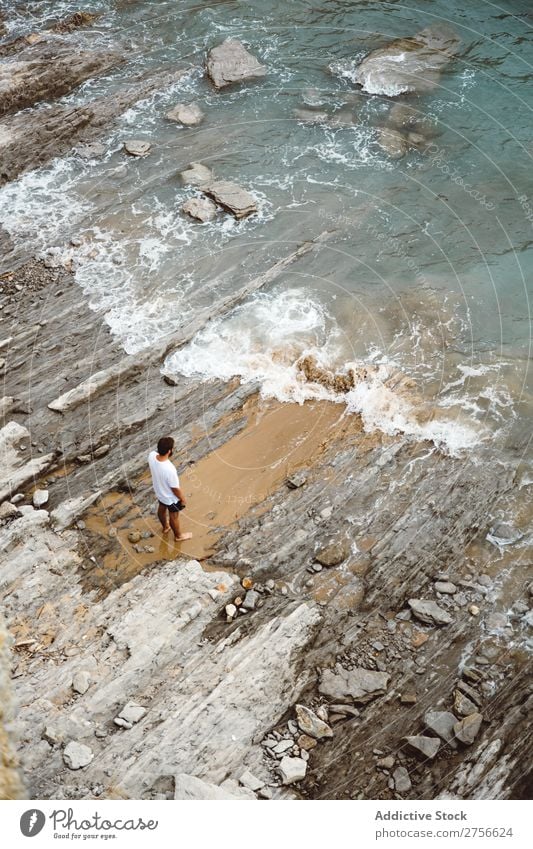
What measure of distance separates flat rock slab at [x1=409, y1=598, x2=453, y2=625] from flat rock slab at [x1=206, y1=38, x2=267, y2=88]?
53.6 ft

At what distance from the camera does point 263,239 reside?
47.8 ft

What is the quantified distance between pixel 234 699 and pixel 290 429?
15.5 ft

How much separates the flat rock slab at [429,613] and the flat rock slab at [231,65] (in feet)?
53.6

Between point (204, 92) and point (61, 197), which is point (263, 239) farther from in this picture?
point (204, 92)

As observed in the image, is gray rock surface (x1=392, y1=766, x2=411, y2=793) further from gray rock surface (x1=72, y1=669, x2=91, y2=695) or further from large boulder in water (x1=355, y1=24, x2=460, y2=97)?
large boulder in water (x1=355, y1=24, x2=460, y2=97)

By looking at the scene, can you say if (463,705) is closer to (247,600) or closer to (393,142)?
(247,600)

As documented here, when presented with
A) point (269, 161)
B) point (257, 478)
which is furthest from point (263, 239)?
point (257, 478)

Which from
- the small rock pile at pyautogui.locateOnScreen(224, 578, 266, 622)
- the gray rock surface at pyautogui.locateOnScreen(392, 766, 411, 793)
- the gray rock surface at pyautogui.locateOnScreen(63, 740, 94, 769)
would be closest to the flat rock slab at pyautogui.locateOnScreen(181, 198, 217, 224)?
the small rock pile at pyautogui.locateOnScreen(224, 578, 266, 622)

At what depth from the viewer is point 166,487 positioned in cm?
895

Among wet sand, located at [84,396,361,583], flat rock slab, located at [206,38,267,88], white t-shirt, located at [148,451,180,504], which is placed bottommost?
wet sand, located at [84,396,361,583]

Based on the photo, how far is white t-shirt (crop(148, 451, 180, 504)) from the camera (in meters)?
8.76

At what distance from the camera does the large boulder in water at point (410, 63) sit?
18.9m

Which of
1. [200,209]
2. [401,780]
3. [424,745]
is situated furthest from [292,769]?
[200,209]

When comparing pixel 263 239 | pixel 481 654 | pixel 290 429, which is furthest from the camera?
pixel 263 239
